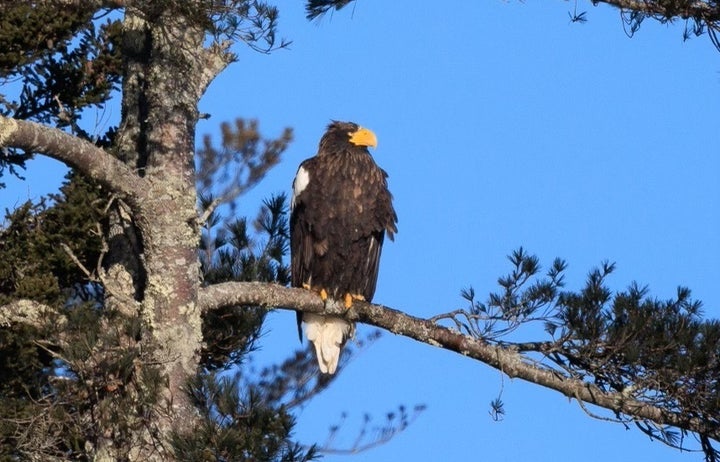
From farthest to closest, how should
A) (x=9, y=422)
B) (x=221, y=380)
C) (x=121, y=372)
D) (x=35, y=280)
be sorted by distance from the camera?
1. (x=35, y=280)
2. (x=9, y=422)
3. (x=121, y=372)
4. (x=221, y=380)

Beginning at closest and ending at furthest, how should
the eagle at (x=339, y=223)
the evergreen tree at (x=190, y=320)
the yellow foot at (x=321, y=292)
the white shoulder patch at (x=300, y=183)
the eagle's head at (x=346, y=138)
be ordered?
the evergreen tree at (x=190, y=320)
the yellow foot at (x=321, y=292)
the eagle at (x=339, y=223)
the white shoulder patch at (x=300, y=183)
the eagle's head at (x=346, y=138)

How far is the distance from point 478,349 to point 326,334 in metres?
1.52

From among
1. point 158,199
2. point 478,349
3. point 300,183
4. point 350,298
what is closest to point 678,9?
point 478,349

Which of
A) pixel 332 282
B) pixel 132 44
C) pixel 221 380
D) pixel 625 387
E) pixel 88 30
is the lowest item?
pixel 221 380

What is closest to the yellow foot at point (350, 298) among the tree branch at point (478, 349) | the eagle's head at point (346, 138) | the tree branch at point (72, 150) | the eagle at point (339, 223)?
the eagle at point (339, 223)

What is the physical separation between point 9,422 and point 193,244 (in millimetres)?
1009

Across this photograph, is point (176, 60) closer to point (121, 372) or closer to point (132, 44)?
point (132, 44)

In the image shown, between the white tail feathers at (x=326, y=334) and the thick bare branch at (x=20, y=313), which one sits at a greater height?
the white tail feathers at (x=326, y=334)

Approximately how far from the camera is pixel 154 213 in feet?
17.4

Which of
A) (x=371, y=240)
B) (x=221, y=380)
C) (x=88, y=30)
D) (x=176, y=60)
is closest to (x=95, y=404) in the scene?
(x=221, y=380)

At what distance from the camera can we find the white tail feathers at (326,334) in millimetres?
6852

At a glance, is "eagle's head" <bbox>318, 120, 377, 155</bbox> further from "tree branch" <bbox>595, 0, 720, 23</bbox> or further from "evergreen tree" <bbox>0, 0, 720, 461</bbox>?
"tree branch" <bbox>595, 0, 720, 23</bbox>

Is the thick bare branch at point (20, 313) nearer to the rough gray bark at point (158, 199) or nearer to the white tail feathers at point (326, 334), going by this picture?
the rough gray bark at point (158, 199)

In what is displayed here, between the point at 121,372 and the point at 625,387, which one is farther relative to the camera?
the point at 625,387
